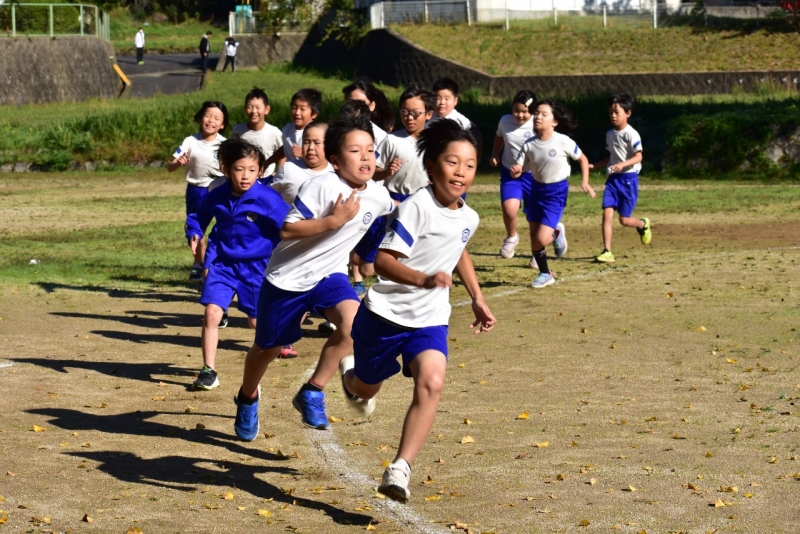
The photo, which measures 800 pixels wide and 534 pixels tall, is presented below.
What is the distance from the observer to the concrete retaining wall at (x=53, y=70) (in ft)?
133

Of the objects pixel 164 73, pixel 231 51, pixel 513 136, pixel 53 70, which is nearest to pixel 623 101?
pixel 513 136

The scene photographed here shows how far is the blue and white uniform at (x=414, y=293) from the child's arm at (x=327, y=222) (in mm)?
558

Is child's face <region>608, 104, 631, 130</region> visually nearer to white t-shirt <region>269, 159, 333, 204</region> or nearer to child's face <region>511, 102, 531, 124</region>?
child's face <region>511, 102, 531, 124</region>

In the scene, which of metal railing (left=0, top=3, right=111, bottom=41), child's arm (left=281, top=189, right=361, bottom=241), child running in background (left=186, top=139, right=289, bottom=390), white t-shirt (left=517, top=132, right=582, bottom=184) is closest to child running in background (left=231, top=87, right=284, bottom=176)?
white t-shirt (left=517, top=132, right=582, bottom=184)

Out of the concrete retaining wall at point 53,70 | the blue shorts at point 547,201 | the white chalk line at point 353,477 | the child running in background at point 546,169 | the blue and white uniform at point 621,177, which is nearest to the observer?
the white chalk line at point 353,477

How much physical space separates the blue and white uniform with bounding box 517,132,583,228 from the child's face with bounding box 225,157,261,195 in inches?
213

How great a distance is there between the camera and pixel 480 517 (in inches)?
211

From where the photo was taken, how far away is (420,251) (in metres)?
5.54

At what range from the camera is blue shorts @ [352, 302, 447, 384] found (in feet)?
17.9

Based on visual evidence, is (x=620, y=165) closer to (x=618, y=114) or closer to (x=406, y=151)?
(x=618, y=114)

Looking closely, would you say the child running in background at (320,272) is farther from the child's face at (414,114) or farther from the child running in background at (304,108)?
the child's face at (414,114)

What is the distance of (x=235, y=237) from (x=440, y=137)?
9.90 ft

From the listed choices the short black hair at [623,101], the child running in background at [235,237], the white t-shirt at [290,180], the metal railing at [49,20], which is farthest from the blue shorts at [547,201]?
the metal railing at [49,20]

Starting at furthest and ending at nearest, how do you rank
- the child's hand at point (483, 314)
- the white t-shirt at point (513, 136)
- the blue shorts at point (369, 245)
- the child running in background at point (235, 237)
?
the white t-shirt at point (513, 136)
the blue shorts at point (369, 245)
the child running in background at point (235, 237)
the child's hand at point (483, 314)
